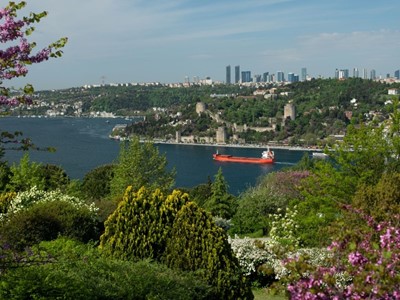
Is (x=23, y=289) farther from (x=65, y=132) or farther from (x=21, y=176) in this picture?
(x=65, y=132)

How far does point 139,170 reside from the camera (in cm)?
1814

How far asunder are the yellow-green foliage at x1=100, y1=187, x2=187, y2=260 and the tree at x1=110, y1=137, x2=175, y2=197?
33.4 feet

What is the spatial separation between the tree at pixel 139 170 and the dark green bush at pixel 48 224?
24.9 feet

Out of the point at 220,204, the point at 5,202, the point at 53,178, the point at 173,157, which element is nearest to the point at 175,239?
the point at 5,202

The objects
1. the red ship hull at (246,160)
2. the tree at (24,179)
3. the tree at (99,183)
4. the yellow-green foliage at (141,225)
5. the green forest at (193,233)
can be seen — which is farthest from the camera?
the red ship hull at (246,160)

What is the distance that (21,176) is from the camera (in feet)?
51.5

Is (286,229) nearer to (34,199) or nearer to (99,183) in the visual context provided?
(34,199)

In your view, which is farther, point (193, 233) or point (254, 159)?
point (254, 159)

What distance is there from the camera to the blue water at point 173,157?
162ft

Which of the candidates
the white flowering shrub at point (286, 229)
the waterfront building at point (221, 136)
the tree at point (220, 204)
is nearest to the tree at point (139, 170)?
the tree at point (220, 204)

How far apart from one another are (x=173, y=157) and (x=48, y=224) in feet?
185

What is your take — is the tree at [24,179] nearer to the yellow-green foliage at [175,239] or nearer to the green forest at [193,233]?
the green forest at [193,233]

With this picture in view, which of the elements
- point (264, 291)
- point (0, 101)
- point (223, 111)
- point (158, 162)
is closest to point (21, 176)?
point (158, 162)

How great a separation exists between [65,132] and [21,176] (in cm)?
7304
